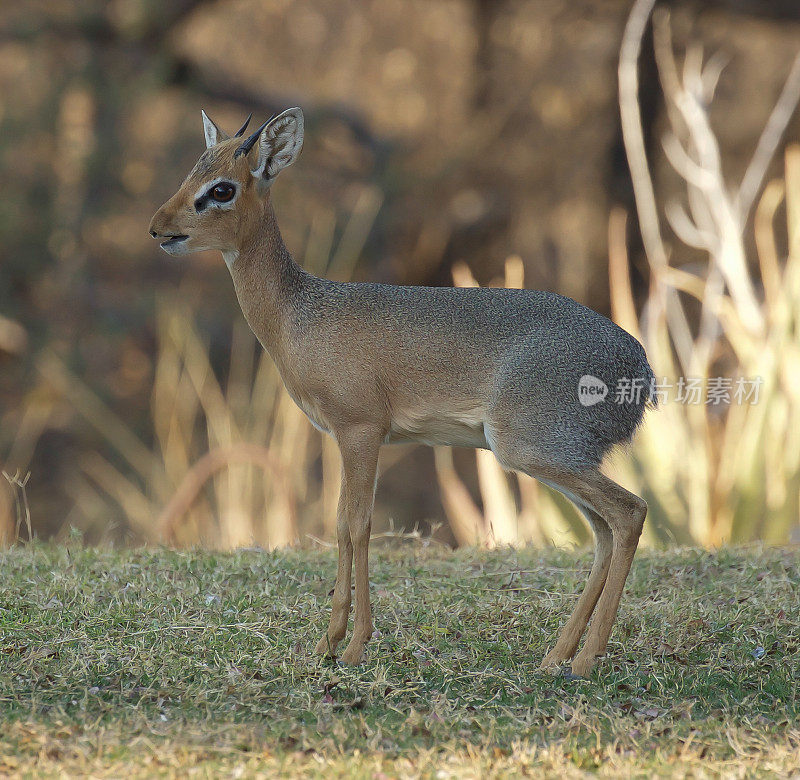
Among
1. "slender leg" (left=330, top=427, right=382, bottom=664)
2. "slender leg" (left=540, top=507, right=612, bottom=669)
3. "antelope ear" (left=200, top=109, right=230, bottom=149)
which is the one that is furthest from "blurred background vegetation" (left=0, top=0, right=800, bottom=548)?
"slender leg" (left=540, top=507, right=612, bottom=669)

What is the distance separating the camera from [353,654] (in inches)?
159

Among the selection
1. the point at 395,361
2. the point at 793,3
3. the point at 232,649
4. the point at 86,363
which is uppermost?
the point at 793,3

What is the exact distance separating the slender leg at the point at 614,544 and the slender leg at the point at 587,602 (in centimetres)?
4

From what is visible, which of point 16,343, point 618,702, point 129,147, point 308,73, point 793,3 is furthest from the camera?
point 308,73

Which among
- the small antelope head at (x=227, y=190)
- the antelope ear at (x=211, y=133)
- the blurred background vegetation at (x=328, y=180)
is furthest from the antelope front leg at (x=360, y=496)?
the blurred background vegetation at (x=328, y=180)

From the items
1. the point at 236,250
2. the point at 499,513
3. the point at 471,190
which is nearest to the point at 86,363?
the point at 471,190

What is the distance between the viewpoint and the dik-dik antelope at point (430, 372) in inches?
157

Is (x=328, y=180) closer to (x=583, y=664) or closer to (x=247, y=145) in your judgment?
(x=247, y=145)

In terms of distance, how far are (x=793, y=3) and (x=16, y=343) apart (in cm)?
959

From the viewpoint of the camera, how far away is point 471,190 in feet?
50.1

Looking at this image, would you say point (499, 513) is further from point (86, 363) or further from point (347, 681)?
point (86, 363)

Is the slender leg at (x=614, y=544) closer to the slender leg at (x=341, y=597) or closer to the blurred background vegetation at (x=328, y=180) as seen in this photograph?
the slender leg at (x=341, y=597)

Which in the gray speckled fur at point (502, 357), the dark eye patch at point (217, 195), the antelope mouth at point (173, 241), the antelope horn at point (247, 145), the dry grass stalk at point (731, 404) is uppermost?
the antelope horn at point (247, 145)

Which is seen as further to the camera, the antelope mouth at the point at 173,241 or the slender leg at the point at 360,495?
the antelope mouth at the point at 173,241
